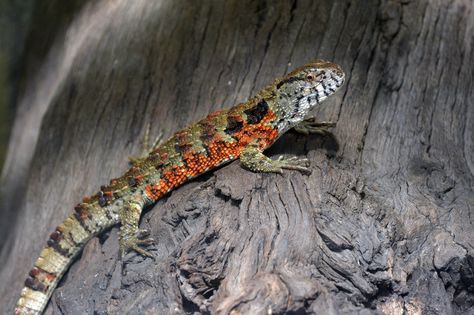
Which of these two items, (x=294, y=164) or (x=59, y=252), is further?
(x=59, y=252)

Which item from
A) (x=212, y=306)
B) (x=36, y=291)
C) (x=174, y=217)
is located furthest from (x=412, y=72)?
(x=36, y=291)

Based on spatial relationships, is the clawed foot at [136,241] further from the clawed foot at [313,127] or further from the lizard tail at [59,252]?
the clawed foot at [313,127]

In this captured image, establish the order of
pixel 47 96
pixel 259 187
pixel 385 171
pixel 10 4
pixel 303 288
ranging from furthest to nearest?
1. pixel 10 4
2. pixel 47 96
3. pixel 385 171
4. pixel 259 187
5. pixel 303 288

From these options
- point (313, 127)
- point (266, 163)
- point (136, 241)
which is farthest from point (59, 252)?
point (313, 127)

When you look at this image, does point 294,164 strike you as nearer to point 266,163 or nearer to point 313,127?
point 266,163

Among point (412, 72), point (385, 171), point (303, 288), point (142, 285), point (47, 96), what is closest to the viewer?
point (303, 288)

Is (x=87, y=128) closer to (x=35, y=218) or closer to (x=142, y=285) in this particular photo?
(x=35, y=218)
